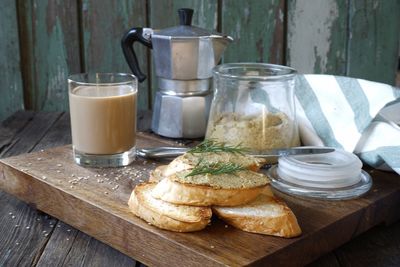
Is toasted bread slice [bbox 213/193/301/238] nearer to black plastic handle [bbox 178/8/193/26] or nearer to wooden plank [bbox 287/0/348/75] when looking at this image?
black plastic handle [bbox 178/8/193/26]

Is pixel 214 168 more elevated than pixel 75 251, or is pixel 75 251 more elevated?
pixel 214 168

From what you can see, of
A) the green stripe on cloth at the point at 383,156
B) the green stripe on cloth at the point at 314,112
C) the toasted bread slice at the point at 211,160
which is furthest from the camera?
the green stripe on cloth at the point at 314,112

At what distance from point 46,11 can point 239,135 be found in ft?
3.17

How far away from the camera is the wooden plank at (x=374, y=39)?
5.95 feet

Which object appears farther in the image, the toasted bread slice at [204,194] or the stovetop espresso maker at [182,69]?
the stovetop espresso maker at [182,69]

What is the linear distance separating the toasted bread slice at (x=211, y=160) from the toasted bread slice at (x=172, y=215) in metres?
0.08

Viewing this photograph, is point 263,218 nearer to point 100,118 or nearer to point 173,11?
point 100,118

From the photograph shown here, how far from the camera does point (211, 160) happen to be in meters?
0.86

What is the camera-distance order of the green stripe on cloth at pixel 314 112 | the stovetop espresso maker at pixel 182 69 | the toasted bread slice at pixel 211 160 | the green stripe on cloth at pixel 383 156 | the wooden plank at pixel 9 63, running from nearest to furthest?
the toasted bread slice at pixel 211 160
the green stripe on cloth at pixel 383 156
the green stripe on cloth at pixel 314 112
the stovetop espresso maker at pixel 182 69
the wooden plank at pixel 9 63

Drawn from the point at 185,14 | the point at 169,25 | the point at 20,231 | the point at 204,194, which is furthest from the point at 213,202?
the point at 169,25

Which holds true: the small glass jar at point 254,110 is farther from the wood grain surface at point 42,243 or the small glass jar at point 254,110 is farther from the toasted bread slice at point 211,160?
the wood grain surface at point 42,243

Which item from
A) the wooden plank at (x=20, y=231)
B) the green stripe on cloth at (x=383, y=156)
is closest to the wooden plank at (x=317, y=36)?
the green stripe on cloth at (x=383, y=156)

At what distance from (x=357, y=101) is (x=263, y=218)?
46 centimetres

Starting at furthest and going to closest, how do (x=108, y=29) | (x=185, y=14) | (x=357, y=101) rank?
(x=108, y=29)
(x=185, y=14)
(x=357, y=101)
